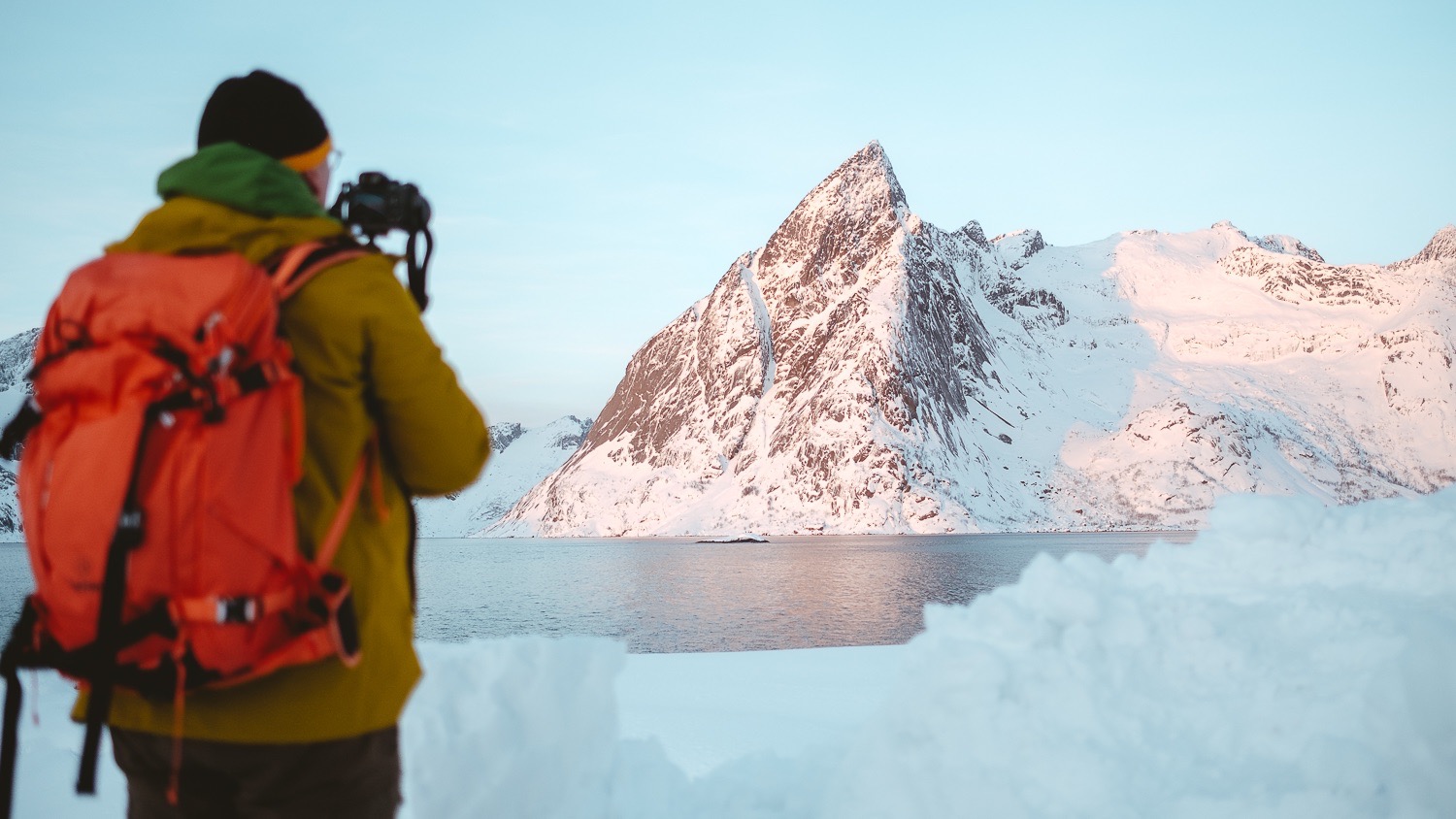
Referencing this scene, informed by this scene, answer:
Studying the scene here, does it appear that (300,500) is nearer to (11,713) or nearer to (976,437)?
(11,713)

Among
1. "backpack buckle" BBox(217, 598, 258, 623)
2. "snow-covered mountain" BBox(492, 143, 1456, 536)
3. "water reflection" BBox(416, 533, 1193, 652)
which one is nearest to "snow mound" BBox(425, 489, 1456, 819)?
"backpack buckle" BBox(217, 598, 258, 623)

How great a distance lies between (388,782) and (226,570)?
73cm

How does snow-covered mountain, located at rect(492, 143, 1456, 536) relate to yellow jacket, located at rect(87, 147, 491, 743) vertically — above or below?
below

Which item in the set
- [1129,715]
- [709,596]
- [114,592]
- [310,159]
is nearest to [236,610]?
[114,592]

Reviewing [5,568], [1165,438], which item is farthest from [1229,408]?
[5,568]

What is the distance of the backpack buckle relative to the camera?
1791mm

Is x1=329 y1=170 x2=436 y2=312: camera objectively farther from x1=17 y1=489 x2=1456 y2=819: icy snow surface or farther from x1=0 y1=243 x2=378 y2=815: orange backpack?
x1=17 y1=489 x2=1456 y2=819: icy snow surface

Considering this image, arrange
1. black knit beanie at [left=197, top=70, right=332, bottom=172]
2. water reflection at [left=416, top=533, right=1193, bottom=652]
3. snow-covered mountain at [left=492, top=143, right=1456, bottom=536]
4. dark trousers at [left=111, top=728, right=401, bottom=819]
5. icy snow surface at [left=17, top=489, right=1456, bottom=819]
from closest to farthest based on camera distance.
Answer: dark trousers at [left=111, top=728, right=401, bottom=819] → black knit beanie at [left=197, top=70, right=332, bottom=172] → icy snow surface at [left=17, top=489, right=1456, bottom=819] → water reflection at [left=416, top=533, right=1193, bottom=652] → snow-covered mountain at [left=492, top=143, right=1456, bottom=536]

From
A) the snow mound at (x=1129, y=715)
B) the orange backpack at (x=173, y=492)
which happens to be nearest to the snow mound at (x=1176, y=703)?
the snow mound at (x=1129, y=715)

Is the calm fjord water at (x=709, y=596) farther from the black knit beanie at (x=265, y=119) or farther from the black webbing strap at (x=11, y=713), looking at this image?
the black knit beanie at (x=265, y=119)

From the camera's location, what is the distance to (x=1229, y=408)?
575ft

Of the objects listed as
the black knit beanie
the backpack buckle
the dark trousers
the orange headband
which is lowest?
the dark trousers

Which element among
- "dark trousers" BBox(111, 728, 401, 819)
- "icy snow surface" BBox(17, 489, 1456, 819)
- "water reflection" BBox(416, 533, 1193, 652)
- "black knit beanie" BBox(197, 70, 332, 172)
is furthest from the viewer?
"water reflection" BBox(416, 533, 1193, 652)

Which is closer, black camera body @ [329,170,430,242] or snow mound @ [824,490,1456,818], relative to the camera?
black camera body @ [329,170,430,242]
